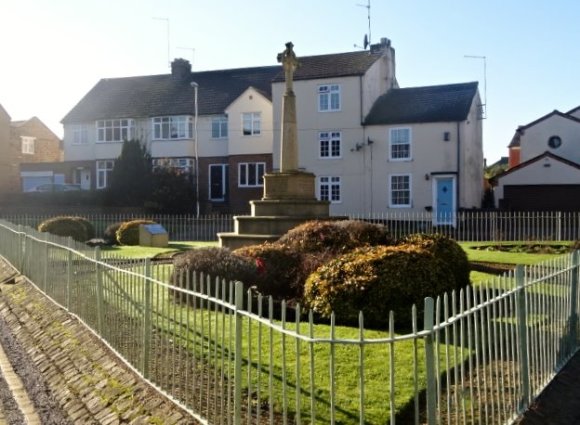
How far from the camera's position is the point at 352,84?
41.8m

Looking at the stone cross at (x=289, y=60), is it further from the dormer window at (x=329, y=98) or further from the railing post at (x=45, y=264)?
the dormer window at (x=329, y=98)

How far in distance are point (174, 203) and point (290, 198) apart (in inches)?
934

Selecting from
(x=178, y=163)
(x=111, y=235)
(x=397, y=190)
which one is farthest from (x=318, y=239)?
(x=178, y=163)

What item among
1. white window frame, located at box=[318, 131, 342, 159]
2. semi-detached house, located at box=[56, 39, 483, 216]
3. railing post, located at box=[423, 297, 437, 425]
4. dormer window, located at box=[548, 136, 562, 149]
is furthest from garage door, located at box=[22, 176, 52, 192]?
railing post, located at box=[423, 297, 437, 425]

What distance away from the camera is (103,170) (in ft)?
172

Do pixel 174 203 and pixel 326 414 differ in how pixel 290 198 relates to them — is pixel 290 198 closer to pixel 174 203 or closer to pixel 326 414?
pixel 326 414

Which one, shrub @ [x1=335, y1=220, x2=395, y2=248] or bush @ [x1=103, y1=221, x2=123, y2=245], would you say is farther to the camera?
bush @ [x1=103, y1=221, x2=123, y2=245]

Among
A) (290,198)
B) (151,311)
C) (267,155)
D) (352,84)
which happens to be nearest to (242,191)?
(267,155)

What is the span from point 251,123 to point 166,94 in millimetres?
8442

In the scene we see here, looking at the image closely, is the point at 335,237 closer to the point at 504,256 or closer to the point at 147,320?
the point at 147,320

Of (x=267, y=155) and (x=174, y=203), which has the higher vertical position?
(x=267, y=155)

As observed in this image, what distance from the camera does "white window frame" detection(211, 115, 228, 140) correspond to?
159ft

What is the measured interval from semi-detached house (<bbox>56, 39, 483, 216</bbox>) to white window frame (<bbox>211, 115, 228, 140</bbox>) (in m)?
0.07

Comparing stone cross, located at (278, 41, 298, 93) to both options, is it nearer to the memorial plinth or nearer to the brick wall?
the memorial plinth
